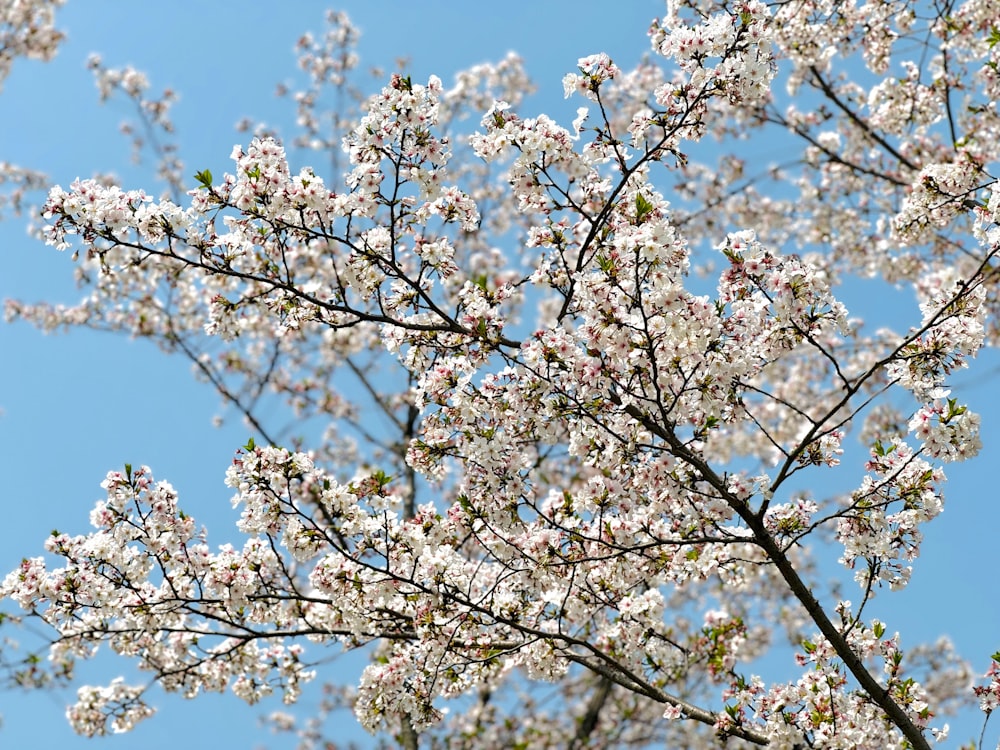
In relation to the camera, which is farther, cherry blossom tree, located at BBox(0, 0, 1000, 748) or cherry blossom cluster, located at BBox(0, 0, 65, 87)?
cherry blossom cluster, located at BBox(0, 0, 65, 87)

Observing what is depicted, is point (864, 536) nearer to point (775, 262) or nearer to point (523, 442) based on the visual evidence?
point (775, 262)

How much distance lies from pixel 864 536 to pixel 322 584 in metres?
3.30

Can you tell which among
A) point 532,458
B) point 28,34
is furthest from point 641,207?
point 28,34

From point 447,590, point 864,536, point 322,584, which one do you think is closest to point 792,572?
point 864,536

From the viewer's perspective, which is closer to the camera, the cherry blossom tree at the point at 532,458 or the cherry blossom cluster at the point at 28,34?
the cherry blossom tree at the point at 532,458

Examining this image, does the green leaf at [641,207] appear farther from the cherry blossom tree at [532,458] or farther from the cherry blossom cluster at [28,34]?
the cherry blossom cluster at [28,34]

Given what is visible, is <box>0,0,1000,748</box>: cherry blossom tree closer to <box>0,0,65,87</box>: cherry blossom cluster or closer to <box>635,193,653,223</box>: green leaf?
<box>635,193,653,223</box>: green leaf

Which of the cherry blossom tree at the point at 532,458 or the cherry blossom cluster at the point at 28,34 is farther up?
the cherry blossom cluster at the point at 28,34

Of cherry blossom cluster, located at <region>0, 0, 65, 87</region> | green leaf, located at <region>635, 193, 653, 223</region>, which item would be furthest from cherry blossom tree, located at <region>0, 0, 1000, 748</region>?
cherry blossom cluster, located at <region>0, 0, 65, 87</region>

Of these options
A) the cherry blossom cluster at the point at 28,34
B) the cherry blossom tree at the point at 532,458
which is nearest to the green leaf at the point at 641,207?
the cherry blossom tree at the point at 532,458

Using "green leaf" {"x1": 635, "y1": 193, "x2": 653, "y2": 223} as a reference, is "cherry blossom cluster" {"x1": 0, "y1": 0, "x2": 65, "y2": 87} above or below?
above

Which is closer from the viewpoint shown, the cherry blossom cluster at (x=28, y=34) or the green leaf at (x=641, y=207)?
the green leaf at (x=641, y=207)

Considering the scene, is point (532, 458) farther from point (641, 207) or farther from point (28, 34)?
point (28, 34)

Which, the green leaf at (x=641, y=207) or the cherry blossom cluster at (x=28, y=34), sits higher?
the cherry blossom cluster at (x=28, y=34)
